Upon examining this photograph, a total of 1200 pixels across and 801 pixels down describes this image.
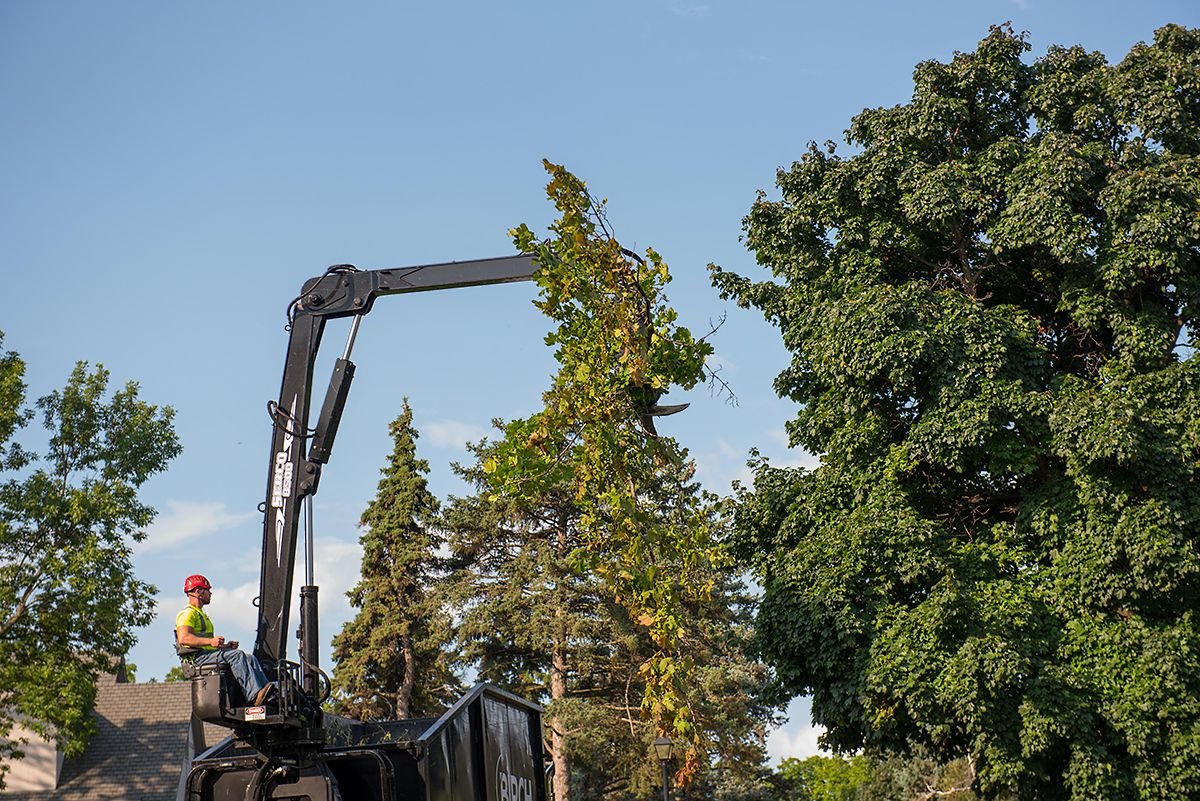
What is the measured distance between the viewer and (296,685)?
23.4 feet

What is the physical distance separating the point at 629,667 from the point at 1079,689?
20387 mm

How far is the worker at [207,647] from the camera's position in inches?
266

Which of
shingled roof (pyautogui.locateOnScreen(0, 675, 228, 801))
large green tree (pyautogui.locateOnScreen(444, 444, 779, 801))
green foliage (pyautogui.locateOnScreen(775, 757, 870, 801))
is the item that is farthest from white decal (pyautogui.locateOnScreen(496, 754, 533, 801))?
green foliage (pyautogui.locateOnScreen(775, 757, 870, 801))

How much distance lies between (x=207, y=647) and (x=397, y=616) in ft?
105

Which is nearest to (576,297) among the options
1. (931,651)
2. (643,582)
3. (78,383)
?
(643,582)

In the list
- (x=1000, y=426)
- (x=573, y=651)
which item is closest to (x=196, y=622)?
(x=1000, y=426)

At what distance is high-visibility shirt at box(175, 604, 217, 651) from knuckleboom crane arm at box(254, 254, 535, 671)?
2.02 feet

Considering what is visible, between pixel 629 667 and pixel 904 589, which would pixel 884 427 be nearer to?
pixel 904 589

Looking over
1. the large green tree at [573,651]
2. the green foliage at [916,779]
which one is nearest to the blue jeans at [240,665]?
the large green tree at [573,651]

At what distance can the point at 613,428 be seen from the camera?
7742 millimetres

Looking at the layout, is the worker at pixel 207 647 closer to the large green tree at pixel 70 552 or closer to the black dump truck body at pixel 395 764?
the black dump truck body at pixel 395 764

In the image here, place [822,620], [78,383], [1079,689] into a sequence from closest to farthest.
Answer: [1079,689]
[822,620]
[78,383]

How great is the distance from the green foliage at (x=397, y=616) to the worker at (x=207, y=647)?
99.5ft

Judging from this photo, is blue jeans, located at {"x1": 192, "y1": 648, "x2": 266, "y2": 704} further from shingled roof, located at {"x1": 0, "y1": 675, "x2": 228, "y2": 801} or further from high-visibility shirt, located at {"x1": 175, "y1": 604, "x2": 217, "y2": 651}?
shingled roof, located at {"x1": 0, "y1": 675, "x2": 228, "y2": 801}
